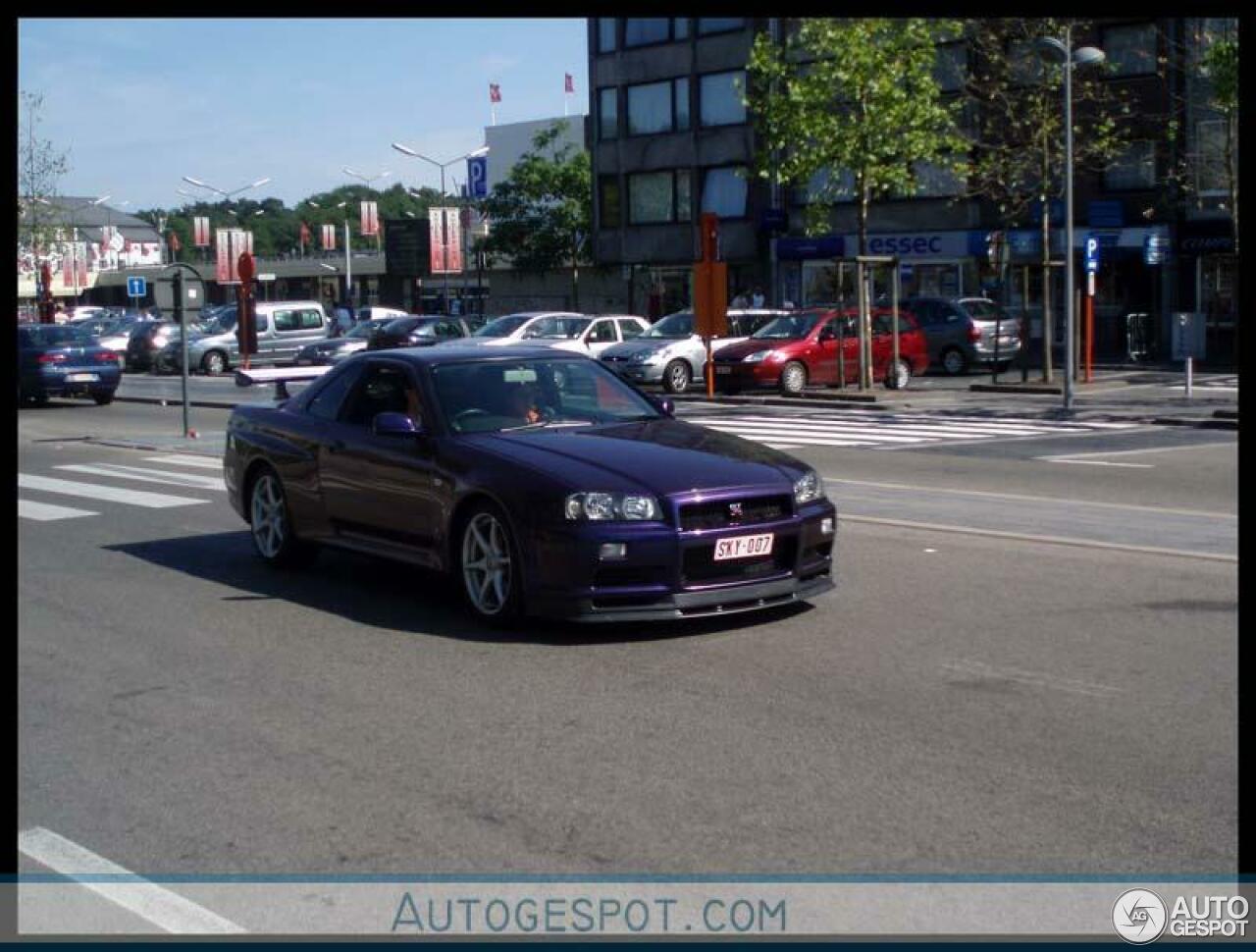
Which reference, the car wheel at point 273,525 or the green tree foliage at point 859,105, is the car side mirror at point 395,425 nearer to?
the car wheel at point 273,525

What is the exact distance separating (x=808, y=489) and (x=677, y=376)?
25336 mm

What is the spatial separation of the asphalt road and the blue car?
2188 centimetres

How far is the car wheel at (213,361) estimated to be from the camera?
153ft

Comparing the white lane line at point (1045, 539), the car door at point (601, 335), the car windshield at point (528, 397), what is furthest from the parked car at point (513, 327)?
the car windshield at point (528, 397)

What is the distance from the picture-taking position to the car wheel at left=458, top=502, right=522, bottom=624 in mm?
8953

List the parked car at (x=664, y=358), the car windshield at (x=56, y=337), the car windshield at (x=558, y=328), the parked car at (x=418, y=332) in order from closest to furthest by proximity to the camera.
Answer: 1. the car windshield at (x=56, y=337)
2. the parked car at (x=664, y=358)
3. the car windshield at (x=558, y=328)
4. the parked car at (x=418, y=332)

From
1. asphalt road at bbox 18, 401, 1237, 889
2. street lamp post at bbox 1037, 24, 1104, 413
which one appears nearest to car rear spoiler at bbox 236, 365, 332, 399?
asphalt road at bbox 18, 401, 1237, 889

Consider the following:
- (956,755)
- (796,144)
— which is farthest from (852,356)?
(956,755)

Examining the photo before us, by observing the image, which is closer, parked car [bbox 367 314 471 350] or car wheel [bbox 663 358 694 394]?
car wheel [bbox 663 358 694 394]

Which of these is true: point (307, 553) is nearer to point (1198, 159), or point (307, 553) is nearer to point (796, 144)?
point (796, 144)

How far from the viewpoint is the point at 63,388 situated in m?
33.4

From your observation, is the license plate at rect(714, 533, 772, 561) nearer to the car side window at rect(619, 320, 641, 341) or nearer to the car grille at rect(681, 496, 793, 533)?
the car grille at rect(681, 496, 793, 533)

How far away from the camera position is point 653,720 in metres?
7.19

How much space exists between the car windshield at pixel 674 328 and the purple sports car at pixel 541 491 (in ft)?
80.5
